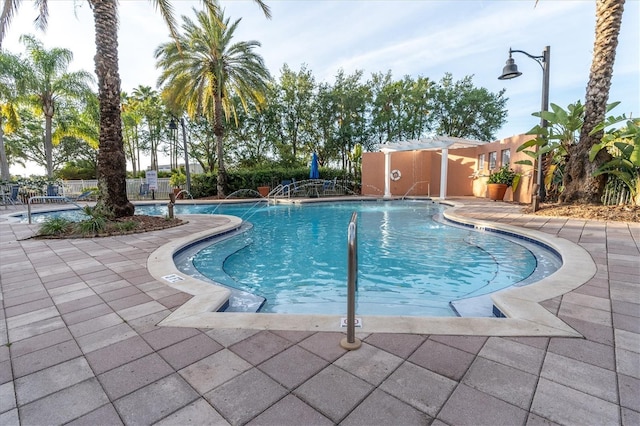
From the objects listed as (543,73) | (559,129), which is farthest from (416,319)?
(543,73)

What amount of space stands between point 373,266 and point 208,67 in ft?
44.8

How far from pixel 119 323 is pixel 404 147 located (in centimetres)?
1501

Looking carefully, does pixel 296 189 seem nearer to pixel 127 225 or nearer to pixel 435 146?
pixel 435 146

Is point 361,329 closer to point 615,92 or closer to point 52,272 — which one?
point 52,272

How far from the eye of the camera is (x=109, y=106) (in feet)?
22.2

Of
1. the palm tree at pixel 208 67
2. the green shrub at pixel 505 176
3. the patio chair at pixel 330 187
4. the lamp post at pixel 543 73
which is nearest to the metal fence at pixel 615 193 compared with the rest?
the lamp post at pixel 543 73

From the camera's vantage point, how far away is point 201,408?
4.92 ft

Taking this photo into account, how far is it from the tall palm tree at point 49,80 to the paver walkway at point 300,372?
1904 cm

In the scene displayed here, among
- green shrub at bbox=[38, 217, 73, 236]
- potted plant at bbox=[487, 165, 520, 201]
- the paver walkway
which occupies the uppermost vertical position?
potted plant at bbox=[487, 165, 520, 201]

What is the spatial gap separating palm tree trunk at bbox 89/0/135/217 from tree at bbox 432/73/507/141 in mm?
22297

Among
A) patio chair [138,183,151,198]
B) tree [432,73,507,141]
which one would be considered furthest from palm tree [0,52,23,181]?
tree [432,73,507,141]

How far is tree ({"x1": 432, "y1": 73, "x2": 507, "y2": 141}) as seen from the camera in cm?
2358

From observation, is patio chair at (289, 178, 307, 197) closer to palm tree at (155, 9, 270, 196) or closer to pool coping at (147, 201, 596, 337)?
palm tree at (155, 9, 270, 196)

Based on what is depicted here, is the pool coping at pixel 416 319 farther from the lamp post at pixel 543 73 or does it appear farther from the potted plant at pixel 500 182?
the potted plant at pixel 500 182
